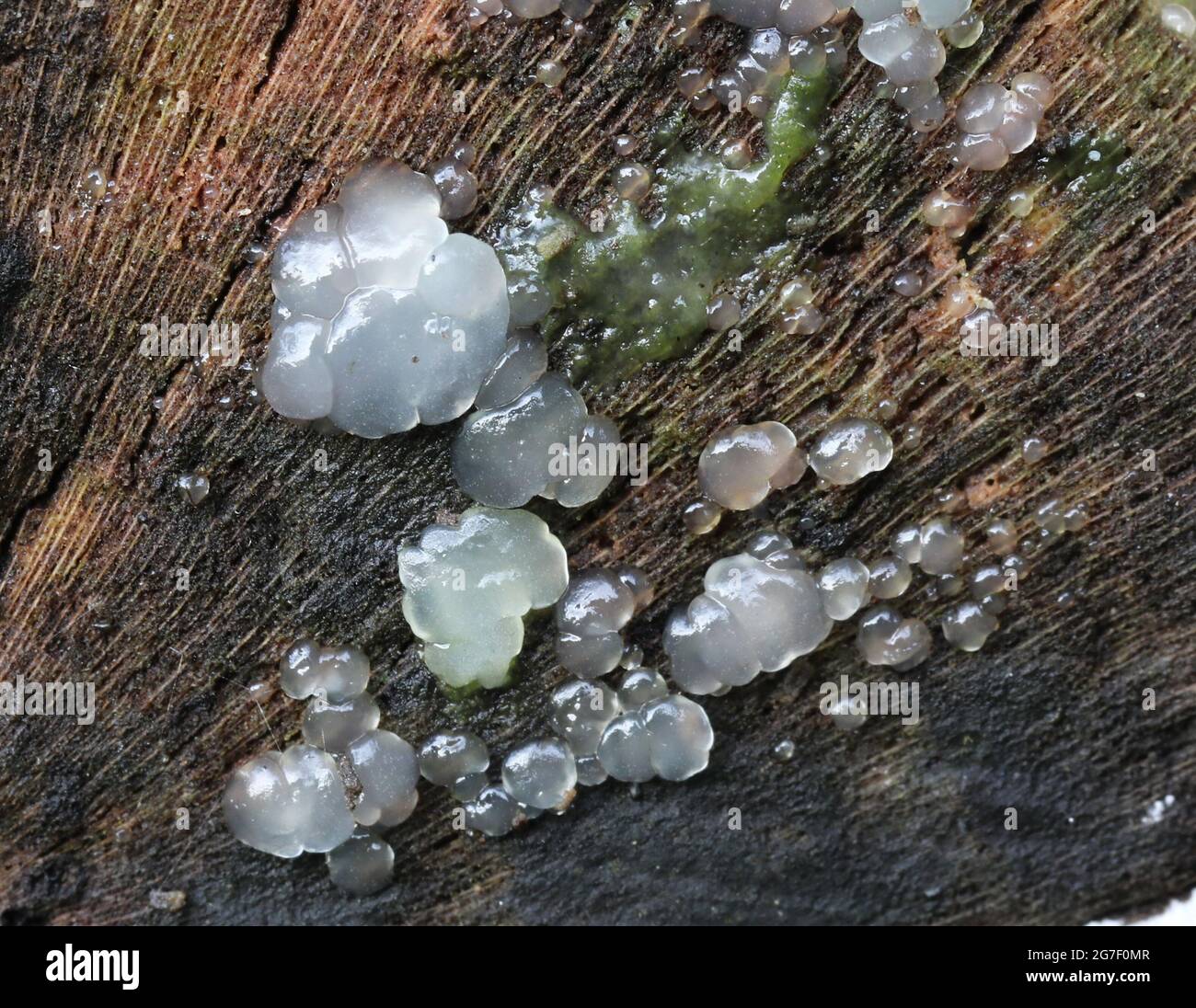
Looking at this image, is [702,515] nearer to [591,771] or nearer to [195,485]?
[591,771]

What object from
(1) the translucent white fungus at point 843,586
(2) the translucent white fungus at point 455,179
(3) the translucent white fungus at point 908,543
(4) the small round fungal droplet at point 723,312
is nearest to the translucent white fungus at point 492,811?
(1) the translucent white fungus at point 843,586

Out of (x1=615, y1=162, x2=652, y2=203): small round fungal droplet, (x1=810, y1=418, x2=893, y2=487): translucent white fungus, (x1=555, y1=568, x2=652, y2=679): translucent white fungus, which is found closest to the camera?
(x1=615, y1=162, x2=652, y2=203): small round fungal droplet

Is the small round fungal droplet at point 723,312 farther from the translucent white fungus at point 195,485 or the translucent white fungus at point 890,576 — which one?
the translucent white fungus at point 195,485

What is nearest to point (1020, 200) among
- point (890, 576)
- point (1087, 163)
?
point (1087, 163)

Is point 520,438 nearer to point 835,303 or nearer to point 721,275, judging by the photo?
point 721,275

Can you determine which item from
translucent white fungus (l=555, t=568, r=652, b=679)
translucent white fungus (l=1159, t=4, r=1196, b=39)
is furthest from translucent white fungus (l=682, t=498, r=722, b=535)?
translucent white fungus (l=1159, t=4, r=1196, b=39)

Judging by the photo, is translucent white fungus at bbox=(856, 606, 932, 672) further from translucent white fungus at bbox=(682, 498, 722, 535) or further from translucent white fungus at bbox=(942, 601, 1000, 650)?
translucent white fungus at bbox=(682, 498, 722, 535)
